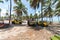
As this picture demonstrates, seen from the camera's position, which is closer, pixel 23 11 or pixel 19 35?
pixel 19 35

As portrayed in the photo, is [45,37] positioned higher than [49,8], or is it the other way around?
[49,8]

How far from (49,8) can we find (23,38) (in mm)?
34727

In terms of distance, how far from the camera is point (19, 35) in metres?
22.9

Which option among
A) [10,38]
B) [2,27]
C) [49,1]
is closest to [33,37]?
[10,38]

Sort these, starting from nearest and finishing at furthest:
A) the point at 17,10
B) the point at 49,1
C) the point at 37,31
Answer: the point at 37,31
the point at 49,1
the point at 17,10

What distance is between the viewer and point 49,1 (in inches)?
2128

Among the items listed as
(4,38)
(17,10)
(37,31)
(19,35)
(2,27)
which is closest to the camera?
(4,38)

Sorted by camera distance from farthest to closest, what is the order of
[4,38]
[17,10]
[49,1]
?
[17,10] → [49,1] → [4,38]

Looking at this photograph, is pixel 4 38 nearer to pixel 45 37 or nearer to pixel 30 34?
pixel 30 34

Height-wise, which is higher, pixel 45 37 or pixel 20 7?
pixel 20 7

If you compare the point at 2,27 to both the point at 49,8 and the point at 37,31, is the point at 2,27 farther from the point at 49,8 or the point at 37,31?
the point at 49,8

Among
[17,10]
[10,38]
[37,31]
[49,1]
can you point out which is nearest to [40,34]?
[37,31]

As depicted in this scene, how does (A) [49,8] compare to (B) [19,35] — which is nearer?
(B) [19,35]

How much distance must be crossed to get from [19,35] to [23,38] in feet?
5.38
